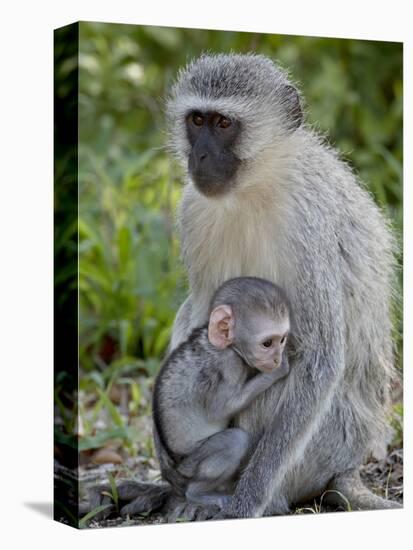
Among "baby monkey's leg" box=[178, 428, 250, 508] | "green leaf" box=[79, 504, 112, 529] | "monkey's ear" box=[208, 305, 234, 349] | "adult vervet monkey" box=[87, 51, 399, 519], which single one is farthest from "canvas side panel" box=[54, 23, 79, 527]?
"monkey's ear" box=[208, 305, 234, 349]

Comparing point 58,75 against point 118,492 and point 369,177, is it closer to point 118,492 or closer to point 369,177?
point 118,492

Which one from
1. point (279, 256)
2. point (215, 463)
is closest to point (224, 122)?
point (279, 256)

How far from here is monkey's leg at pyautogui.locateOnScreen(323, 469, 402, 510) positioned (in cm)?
696

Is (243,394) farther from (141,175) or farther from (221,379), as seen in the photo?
(141,175)

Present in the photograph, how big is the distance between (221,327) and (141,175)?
4.98 meters

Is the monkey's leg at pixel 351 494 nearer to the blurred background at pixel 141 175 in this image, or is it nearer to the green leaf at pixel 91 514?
the blurred background at pixel 141 175

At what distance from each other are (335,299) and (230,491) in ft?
4.17

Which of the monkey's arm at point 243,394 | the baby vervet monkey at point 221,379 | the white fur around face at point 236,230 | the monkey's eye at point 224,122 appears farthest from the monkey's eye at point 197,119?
the monkey's arm at point 243,394

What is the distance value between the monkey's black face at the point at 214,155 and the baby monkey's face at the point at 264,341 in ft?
2.67

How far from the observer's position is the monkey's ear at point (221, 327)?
6.41 metres

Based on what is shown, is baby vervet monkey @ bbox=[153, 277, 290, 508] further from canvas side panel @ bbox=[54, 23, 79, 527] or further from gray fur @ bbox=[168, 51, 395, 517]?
canvas side panel @ bbox=[54, 23, 79, 527]

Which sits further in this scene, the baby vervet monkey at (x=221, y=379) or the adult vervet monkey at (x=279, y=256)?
the adult vervet monkey at (x=279, y=256)

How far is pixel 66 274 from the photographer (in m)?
6.62

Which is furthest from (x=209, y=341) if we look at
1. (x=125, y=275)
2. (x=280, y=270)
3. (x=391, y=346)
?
(x=125, y=275)
